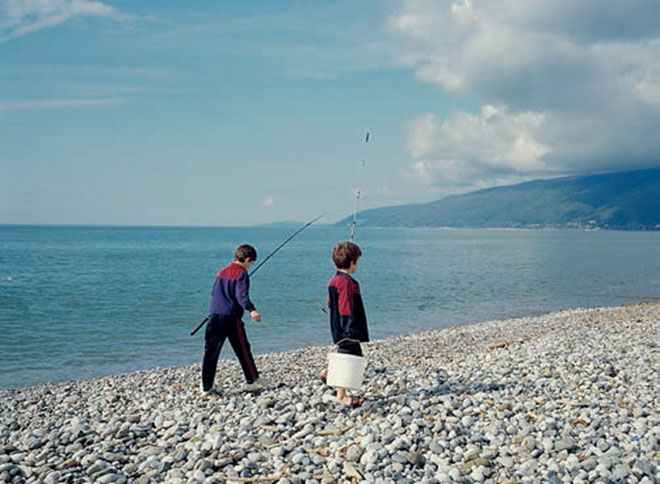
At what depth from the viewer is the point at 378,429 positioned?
6.56 metres

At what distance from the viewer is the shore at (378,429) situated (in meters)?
5.67

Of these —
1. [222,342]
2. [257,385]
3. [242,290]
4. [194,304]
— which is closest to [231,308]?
[242,290]

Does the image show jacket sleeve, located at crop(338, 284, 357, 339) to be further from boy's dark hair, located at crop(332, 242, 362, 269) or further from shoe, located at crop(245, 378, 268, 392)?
shoe, located at crop(245, 378, 268, 392)

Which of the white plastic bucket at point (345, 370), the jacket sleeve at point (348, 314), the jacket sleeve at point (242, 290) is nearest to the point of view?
the white plastic bucket at point (345, 370)

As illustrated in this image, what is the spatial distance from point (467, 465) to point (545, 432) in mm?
1268

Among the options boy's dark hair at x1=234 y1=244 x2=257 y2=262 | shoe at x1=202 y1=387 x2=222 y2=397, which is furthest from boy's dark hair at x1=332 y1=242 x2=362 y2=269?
shoe at x1=202 y1=387 x2=222 y2=397

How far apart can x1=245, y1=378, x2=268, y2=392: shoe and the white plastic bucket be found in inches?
68.3

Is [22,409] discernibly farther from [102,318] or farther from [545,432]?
[102,318]

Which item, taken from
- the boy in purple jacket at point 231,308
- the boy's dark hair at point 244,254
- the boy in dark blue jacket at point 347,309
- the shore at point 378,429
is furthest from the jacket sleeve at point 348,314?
the boy's dark hair at point 244,254

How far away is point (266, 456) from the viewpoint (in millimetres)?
6055

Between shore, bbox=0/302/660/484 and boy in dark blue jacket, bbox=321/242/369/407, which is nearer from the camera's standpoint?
shore, bbox=0/302/660/484

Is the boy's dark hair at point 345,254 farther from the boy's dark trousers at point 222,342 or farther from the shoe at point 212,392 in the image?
the shoe at point 212,392

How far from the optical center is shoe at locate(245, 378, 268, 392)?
28.8 ft

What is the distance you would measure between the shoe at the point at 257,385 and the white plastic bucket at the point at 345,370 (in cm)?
173
